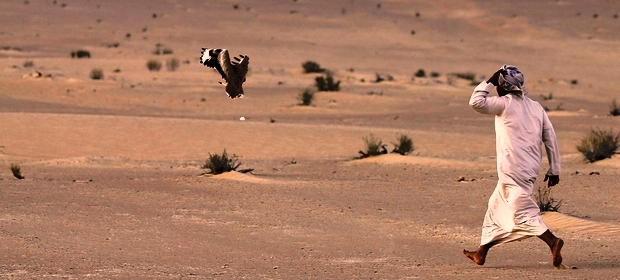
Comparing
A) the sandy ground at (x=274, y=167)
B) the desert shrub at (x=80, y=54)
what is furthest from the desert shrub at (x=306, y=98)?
the desert shrub at (x=80, y=54)

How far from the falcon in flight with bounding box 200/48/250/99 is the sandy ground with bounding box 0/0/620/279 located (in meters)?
1.54

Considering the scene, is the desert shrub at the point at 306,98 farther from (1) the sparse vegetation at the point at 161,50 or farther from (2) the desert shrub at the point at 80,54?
(1) the sparse vegetation at the point at 161,50

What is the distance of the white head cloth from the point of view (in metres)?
9.09

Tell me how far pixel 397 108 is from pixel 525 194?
2466 cm

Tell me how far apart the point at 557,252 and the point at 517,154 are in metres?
0.85

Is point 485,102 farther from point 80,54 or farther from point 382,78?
point 80,54

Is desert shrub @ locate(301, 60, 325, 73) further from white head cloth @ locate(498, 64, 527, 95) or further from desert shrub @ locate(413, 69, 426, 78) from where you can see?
white head cloth @ locate(498, 64, 527, 95)

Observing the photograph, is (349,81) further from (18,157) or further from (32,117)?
(18,157)

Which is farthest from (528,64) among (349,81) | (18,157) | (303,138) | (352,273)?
(352,273)

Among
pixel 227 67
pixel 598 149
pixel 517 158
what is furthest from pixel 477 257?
pixel 598 149

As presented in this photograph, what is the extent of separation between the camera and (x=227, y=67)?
9000mm

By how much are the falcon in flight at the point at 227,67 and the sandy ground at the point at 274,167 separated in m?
1.54

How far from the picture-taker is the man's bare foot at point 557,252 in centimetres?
899

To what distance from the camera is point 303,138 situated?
78.3 ft
